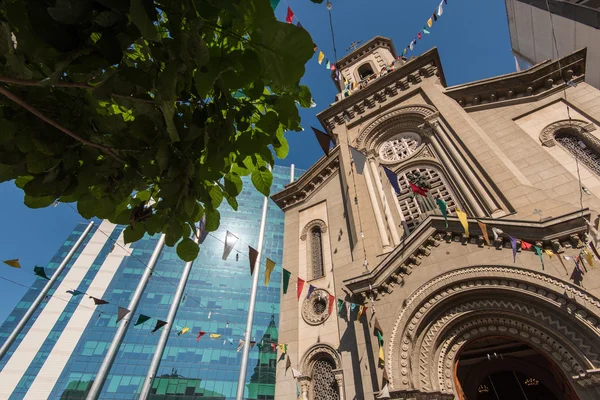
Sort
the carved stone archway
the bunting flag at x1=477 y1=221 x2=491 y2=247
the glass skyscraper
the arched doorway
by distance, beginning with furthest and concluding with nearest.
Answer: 1. the glass skyscraper
2. the arched doorway
3. the bunting flag at x1=477 y1=221 x2=491 y2=247
4. the carved stone archway

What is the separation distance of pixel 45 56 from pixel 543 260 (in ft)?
30.2

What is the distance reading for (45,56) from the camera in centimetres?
145

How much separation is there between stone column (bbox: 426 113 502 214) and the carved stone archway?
2.31 meters

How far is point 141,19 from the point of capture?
116 centimetres

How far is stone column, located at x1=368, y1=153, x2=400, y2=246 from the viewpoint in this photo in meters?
10.6

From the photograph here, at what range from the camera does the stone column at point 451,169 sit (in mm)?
9312

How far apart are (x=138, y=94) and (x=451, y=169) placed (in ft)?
35.8

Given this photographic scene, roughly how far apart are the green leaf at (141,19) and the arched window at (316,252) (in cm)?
1090

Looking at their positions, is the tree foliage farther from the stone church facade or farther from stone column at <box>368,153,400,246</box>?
stone column at <box>368,153,400,246</box>

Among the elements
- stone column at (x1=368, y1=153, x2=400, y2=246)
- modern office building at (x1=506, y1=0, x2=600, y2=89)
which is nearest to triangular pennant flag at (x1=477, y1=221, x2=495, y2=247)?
stone column at (x1=368, y1=153, x2=400, y2=246)

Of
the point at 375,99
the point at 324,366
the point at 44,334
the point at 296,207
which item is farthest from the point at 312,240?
the point at 44,334

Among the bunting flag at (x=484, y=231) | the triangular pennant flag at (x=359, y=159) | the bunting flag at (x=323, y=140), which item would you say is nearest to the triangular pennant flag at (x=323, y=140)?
the bunting flag at (x=323, y=140)

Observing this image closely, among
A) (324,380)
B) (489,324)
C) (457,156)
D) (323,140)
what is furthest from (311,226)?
(489,324)

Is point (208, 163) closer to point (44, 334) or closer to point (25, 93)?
point (25, 93)
